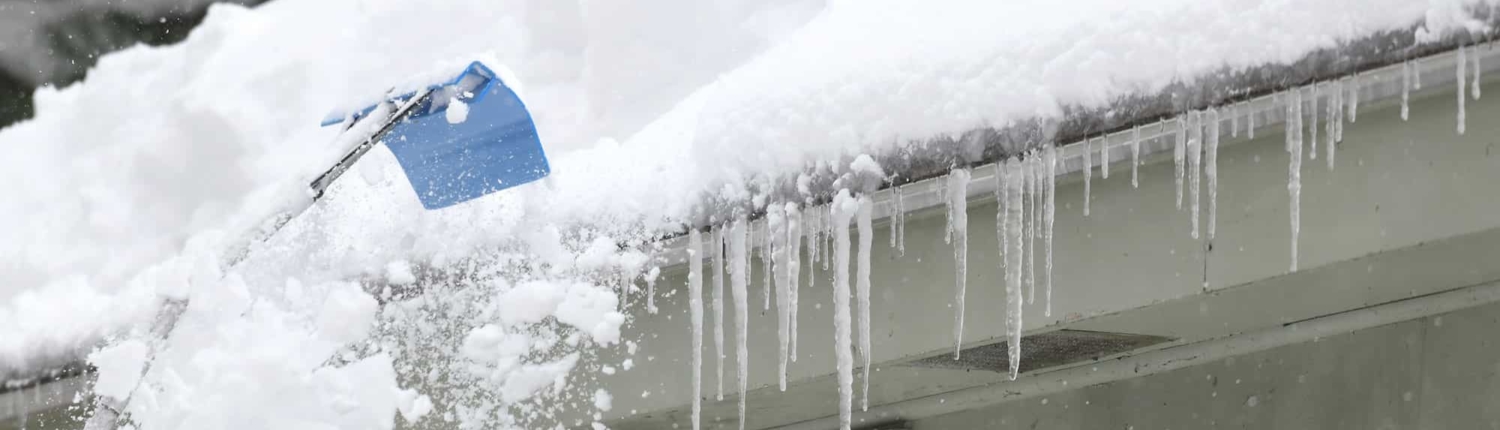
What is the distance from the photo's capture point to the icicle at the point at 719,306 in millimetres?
2078

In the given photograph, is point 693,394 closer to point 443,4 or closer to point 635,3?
point 635,3

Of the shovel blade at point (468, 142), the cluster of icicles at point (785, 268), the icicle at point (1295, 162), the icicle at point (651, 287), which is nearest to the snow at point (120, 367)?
the shovel blade at point (468, 142)

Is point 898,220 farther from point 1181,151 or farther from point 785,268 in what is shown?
point 1181,151

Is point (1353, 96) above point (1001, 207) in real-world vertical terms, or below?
above

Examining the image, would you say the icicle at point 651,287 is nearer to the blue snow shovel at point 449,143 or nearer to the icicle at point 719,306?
the icicle at point 719,306

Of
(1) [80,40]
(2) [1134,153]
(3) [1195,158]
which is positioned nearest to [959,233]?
(2) [1134,153]

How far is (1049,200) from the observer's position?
6.72 feet

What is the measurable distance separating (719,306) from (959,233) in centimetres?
51

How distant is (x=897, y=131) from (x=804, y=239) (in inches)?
12.0

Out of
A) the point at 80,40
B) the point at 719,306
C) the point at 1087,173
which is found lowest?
the point at 719,306

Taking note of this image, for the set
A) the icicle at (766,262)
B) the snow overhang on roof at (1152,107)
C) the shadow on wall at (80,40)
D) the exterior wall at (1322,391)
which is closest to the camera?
the snow overhang on roof at (1152,107)

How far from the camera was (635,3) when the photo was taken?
10.8 ft

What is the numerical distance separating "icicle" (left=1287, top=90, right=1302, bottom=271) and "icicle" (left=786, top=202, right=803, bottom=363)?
3.13ft

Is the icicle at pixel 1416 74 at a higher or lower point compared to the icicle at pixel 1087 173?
higher
